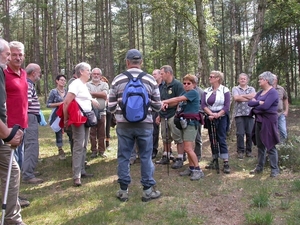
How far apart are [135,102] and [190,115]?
5.05ft

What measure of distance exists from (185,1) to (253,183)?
12.1 meters

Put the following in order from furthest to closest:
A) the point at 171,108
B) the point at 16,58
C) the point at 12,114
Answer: the point at 171,108 → the point at 16,58 → the point at 12,114

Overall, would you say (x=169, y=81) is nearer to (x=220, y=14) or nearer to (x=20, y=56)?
(x=20, y=56)

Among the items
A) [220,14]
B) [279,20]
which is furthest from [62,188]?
[220,14]

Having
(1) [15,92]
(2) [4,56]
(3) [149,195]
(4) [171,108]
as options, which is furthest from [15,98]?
(4) [171,108]

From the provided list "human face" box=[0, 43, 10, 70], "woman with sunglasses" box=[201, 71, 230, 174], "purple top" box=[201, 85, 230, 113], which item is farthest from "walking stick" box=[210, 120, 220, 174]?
"human face" box=[0, 43, 10, 70]

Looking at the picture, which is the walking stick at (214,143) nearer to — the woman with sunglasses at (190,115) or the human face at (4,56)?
the woman with sunglasses at (190,115)

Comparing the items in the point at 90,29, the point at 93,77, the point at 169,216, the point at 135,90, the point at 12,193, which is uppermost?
the point at 90,29

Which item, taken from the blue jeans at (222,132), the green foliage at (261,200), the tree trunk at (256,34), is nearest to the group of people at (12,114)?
the green foliage at (261,200)

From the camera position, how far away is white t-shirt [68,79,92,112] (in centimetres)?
489

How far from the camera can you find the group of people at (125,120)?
12.4 feet

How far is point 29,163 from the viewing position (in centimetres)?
539

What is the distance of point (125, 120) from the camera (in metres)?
4.27

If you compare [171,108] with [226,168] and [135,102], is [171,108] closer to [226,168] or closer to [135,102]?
[226,168]
